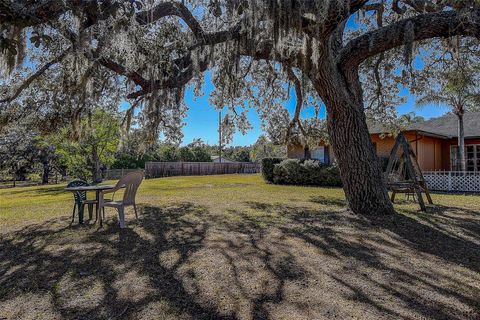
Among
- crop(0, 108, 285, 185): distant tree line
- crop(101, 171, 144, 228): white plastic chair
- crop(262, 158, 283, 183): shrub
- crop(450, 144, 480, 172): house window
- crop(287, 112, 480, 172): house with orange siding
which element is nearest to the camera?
crop(101, 171, 144, 228): white plastic chair

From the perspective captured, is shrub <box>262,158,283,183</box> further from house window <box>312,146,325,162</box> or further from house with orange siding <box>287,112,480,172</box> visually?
house window <box>312,146,325,162</box>

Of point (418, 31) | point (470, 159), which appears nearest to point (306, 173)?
point (470, 159)

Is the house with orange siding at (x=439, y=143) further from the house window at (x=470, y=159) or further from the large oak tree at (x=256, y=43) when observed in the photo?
the large oak tree at (x=256, y=43)

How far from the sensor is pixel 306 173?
14133mm

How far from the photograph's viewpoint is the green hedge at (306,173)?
13250 mm

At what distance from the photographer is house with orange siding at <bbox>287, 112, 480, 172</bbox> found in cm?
1433

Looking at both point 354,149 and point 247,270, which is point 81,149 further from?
point 247,270

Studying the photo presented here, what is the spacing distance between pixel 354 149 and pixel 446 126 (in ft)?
47.4

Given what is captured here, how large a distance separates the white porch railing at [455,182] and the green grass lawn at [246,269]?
7.26 metres

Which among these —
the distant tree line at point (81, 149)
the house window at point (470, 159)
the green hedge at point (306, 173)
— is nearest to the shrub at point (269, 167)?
the green hedge at point (306, 173)

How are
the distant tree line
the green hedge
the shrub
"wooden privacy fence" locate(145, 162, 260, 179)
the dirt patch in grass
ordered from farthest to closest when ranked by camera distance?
1. "wooden privacy fence" locate(145, 162, 260, 179)
2. the shrub
3. the green hedge
4. the distant tree line
5. the dirt patch in grass

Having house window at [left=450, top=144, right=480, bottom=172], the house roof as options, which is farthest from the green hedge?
house window at [left=450, top=144, right=480, bottom=172]

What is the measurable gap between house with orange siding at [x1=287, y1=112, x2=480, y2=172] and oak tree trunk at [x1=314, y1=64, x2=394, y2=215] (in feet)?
26.4

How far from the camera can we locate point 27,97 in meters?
8.63
